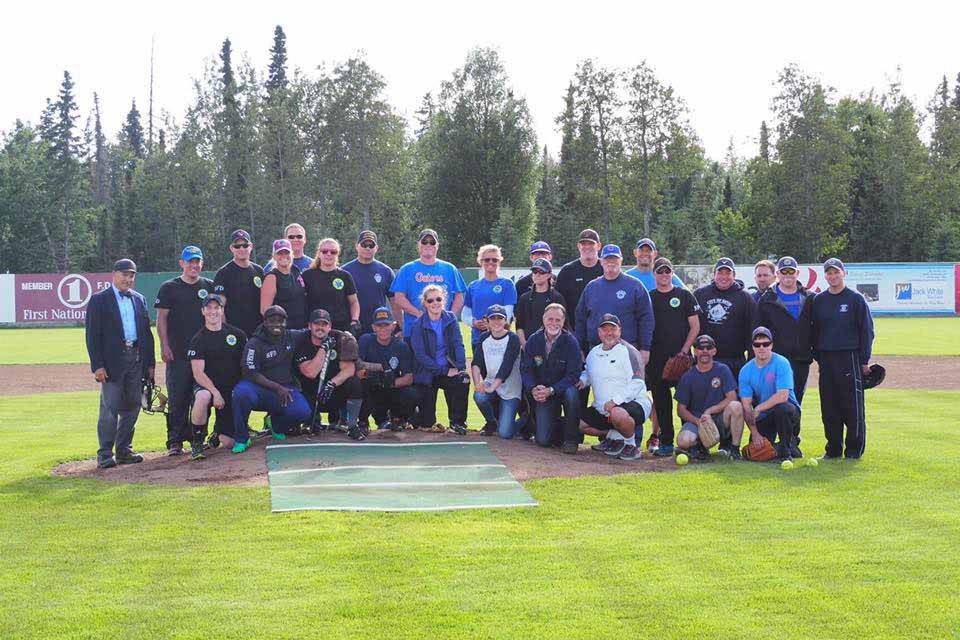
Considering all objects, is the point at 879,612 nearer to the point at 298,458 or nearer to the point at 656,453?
the point at 656,453

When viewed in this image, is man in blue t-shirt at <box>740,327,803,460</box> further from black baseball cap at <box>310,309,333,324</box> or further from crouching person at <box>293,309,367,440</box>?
black baseball cap at <box>310,309,333,324</box>

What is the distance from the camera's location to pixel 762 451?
9.34 metres

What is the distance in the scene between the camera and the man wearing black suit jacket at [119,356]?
9.38m

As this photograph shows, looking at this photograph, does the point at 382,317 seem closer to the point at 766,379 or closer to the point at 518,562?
the point at 766,379

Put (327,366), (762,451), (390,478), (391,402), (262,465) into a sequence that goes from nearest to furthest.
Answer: (390,478), (262,465), (762,451), (327,366), (391,402)

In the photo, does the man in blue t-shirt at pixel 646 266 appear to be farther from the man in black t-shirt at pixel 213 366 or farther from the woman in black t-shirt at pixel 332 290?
the man in black t-shirt at pixel 213 366

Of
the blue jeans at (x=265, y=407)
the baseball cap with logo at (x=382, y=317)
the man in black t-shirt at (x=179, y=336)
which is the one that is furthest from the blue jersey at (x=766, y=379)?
the man in black t-shirt at (x=179, y=336)

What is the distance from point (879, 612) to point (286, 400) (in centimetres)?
629

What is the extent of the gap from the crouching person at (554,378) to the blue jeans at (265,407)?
2316 mm

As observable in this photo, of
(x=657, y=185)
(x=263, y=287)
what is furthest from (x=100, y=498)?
(x=657, y=185)

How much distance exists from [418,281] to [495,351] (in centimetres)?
129

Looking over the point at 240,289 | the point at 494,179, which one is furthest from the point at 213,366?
the point at 494,179

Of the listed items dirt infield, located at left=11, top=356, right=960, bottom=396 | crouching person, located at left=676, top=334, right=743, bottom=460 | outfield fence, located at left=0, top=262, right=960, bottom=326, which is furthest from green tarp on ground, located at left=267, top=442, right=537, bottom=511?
outfield fence, located at left=0, top=262, right=960, bottom=326

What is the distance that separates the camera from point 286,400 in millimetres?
9836
